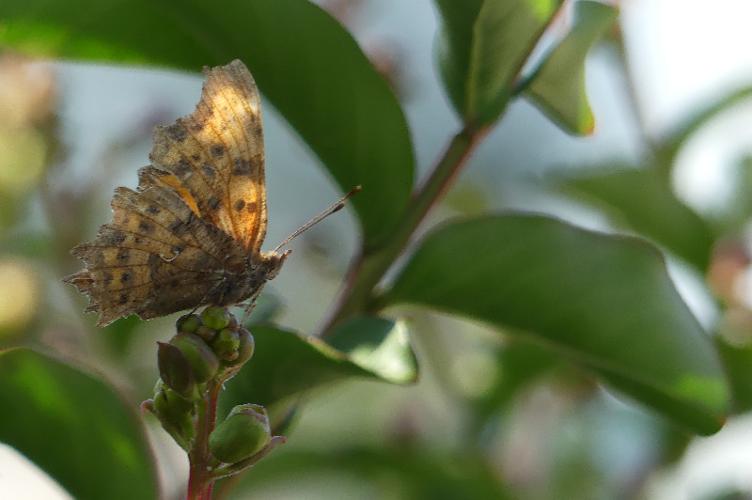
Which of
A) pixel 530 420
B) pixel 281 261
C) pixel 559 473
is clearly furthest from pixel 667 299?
pixel 559 473

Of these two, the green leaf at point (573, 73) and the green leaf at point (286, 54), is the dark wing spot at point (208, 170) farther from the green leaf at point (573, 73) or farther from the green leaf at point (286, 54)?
the green leaf at point (573, 73)

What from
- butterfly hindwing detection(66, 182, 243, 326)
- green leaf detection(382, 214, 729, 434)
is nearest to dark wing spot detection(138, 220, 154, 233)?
butterfly hindwing detection(66, 182, 243, 326)

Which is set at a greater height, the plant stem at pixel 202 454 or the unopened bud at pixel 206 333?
the unopened bud at pixel 206 333

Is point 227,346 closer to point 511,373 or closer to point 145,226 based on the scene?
point 145,226

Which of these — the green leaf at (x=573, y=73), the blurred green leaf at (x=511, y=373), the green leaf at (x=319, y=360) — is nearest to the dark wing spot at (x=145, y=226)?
the green leaf at (x=319, y=360)

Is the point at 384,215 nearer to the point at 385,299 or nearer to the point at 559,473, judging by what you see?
the point at 385,299

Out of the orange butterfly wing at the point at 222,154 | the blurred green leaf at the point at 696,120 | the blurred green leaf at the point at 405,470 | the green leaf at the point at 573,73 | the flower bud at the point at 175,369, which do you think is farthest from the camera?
the blurred green leaf at the point at 696,120
